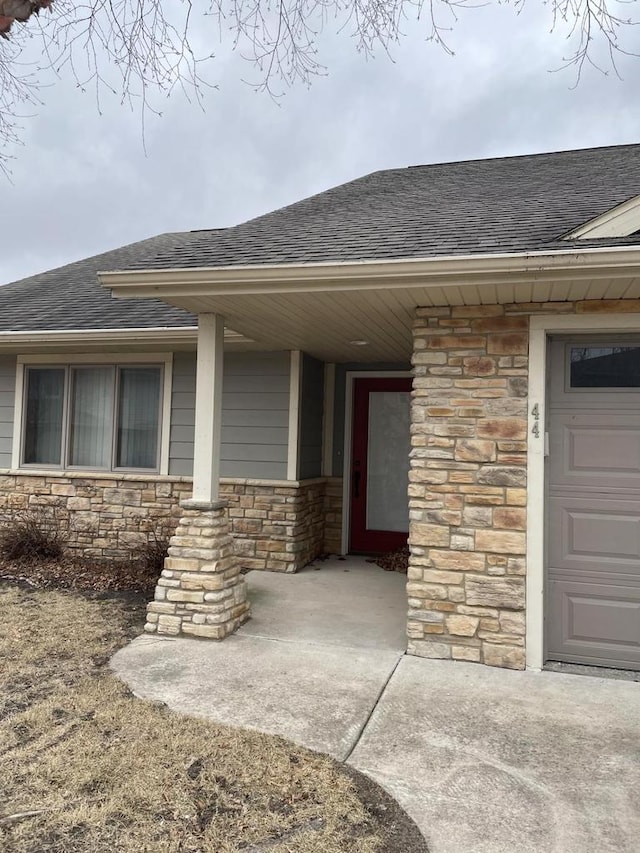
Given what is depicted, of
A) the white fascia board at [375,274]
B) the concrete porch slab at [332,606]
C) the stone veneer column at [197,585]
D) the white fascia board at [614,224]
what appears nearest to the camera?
the white fascia board at [375,274]

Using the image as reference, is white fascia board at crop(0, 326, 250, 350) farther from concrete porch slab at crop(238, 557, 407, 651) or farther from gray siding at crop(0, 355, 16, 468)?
concrete porch slab at crop(238, 557, 407, 651)

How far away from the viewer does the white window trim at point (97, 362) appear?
7.00 meters

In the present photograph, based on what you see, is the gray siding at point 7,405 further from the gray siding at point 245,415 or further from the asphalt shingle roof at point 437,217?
the asphalt shingle roof at point 437,217

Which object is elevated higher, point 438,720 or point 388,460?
point 388,460

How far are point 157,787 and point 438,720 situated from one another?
153cm

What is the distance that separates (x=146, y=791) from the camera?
8.00 feet

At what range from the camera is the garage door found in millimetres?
3910

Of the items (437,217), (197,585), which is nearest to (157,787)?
(197,585)

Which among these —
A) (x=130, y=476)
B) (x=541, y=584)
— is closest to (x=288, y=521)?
(x=130, y=476)

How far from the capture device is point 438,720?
3.20 meters

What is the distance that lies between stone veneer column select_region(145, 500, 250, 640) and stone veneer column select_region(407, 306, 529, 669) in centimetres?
145

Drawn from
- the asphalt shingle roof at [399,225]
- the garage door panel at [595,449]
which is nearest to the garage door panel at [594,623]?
the garage door panel at [595,449]

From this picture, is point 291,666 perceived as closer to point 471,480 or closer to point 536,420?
point 471,480

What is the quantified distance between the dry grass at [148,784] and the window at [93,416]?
12.5ft
